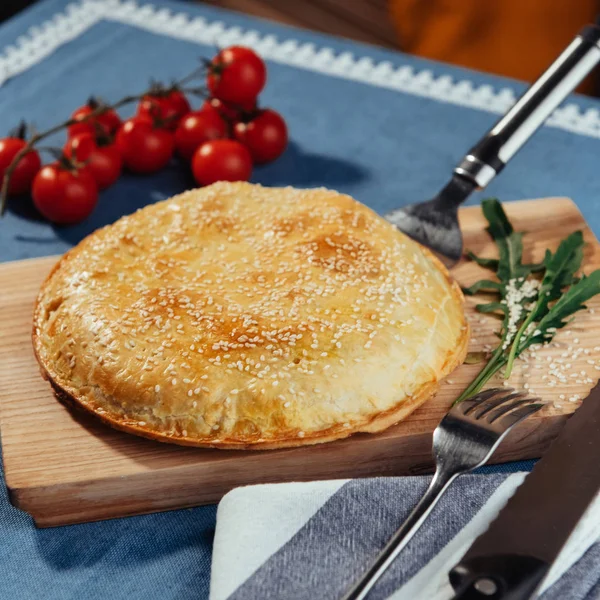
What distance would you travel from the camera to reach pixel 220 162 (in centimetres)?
292

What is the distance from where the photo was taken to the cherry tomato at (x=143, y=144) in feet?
9.87

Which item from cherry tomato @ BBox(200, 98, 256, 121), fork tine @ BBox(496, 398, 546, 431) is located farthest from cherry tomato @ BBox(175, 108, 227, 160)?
fork tine @ BBox(496, 398, 546, 431)

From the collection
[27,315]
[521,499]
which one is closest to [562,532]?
[521,499]

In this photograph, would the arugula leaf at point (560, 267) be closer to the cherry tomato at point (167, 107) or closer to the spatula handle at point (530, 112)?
the spatula handle at point (530, 112)

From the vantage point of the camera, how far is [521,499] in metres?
1.64

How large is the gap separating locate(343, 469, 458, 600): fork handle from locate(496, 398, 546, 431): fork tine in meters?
0.17

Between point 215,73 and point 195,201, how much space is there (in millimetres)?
926

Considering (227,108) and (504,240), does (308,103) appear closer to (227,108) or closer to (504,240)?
(227,108)

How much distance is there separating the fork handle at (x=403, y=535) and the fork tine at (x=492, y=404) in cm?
17

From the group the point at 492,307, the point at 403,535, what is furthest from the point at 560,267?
the point at 403,535

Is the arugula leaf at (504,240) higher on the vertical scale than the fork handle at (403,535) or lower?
higher

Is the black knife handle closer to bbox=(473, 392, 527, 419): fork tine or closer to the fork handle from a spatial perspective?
the fork handle

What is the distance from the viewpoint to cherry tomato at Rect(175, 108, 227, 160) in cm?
305

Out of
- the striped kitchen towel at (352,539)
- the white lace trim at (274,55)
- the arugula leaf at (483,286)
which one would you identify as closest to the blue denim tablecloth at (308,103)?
the white lace trim at (274,55)
